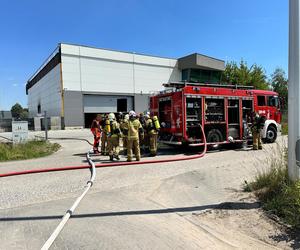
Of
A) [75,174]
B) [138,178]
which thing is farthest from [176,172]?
[75,174]

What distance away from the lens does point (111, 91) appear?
132 feet

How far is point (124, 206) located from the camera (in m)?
5.53

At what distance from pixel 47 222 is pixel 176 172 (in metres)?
4.57

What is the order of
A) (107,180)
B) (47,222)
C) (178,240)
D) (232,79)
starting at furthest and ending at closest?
(232,79) < (107,180) < (47,222) < (178,240)

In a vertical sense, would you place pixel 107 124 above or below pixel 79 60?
below

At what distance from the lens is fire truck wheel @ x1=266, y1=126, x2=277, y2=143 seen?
1557cm

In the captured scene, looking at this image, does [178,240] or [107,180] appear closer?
[178,240]

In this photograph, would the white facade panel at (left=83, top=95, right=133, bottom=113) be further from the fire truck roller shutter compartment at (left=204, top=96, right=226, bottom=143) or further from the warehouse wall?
the fire truck roller shutter compartment at (left=204, top=96, right=226, bottom=143)

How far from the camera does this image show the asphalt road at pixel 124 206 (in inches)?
159

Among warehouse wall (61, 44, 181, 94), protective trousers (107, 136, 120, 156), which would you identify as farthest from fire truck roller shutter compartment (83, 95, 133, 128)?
protective trousers (107, 136, 120, 156)

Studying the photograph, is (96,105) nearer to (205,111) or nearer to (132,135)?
(205,111)

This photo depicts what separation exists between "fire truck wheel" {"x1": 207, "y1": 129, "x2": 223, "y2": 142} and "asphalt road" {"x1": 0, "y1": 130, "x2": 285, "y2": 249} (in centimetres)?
357

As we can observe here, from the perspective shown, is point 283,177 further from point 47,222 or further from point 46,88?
point 46,88

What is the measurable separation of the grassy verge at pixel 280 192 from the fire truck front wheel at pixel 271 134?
383 inches
